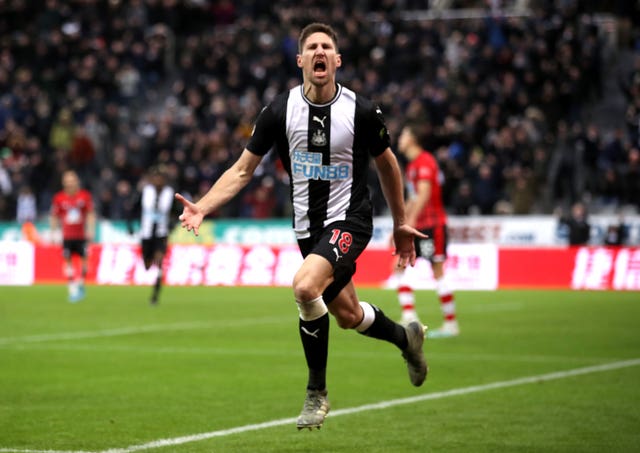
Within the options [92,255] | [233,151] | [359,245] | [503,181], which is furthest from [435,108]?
[359,245]

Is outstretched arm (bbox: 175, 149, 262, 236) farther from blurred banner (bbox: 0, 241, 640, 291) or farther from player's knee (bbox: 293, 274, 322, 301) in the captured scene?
blurred banner (bbox: 0, 241, 640, 291)

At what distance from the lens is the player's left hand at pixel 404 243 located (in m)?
8.27

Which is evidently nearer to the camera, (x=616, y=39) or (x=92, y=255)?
(x=92, y=255)

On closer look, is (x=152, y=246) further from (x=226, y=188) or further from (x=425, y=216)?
(x=226, y=188)

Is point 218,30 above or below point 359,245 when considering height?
above

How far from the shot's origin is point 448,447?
7.68m

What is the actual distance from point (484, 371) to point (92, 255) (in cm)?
1924

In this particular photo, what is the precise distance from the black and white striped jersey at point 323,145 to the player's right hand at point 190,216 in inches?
27.2

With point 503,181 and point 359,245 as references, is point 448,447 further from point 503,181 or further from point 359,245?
point 503,181

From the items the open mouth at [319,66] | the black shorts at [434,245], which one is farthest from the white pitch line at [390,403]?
the black shorts at [434,245]

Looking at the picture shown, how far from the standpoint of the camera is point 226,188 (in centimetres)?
772

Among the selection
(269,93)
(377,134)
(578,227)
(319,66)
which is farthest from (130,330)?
(269,93)

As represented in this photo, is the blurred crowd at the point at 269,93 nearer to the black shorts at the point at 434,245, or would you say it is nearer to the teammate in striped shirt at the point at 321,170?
the black shorts at the point at 434,245

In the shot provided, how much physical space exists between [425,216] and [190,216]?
8.71 m
